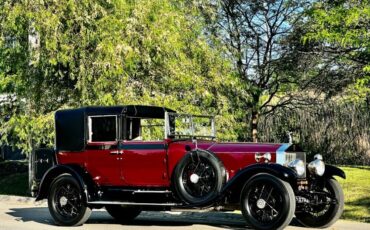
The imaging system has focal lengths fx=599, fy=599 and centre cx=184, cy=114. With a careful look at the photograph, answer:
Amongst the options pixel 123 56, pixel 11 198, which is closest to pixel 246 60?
pixel 123 56

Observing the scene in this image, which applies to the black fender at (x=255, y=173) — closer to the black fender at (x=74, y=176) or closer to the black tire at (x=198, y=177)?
the black tire at (x=198, y=177)

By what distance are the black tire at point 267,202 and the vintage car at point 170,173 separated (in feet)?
0.05

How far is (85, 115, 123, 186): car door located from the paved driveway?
910 millimetres

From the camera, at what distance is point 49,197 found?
11.1 meters

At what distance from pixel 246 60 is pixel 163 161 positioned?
1483 cm

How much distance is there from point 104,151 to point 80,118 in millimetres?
908

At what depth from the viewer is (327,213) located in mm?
10039

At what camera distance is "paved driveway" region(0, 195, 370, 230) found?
1078 cm

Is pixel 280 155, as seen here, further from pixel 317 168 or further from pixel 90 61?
pixel 90 61

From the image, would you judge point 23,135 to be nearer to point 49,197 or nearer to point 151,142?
point 49,197

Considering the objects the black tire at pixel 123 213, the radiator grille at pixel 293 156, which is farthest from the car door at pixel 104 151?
the radiator grille at pixel 293 156

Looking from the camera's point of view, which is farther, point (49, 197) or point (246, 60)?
point (246, 60)

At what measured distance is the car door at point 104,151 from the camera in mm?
10672

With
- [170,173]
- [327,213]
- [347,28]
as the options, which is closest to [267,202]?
[327,213]
